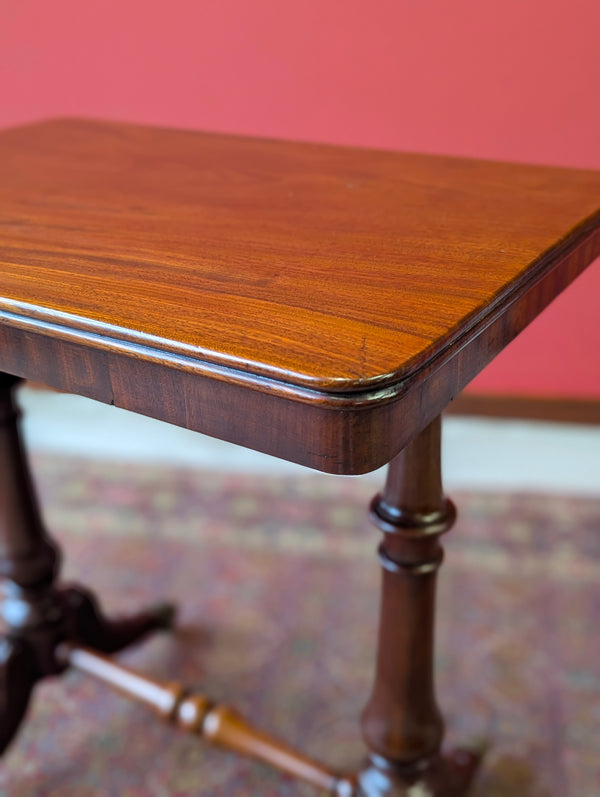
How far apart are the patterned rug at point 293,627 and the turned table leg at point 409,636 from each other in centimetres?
20

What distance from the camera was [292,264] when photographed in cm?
65

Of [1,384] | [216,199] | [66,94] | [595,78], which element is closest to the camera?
[216,199]

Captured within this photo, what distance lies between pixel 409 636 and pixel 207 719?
0.38 m

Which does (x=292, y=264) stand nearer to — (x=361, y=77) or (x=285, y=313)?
(x=285, y=313)

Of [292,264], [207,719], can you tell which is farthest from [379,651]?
[292,264]

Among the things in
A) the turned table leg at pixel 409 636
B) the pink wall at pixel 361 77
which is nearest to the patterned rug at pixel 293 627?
the turned table leg at pixel 409 636

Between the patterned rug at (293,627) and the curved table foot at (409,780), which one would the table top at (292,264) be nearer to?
the curved table foot at (409,780)

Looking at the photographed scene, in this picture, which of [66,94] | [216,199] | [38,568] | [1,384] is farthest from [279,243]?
[66,94]

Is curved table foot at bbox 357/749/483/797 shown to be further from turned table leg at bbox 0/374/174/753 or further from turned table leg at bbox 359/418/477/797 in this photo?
turned table leg at bbox 0/374/174/753

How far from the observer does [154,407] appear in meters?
0.56

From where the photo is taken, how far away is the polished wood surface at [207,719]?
105 cm

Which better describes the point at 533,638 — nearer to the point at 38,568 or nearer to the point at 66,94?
the point at 38,568

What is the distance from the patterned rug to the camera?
1.17 metres

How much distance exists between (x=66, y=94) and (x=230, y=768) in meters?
1.50
